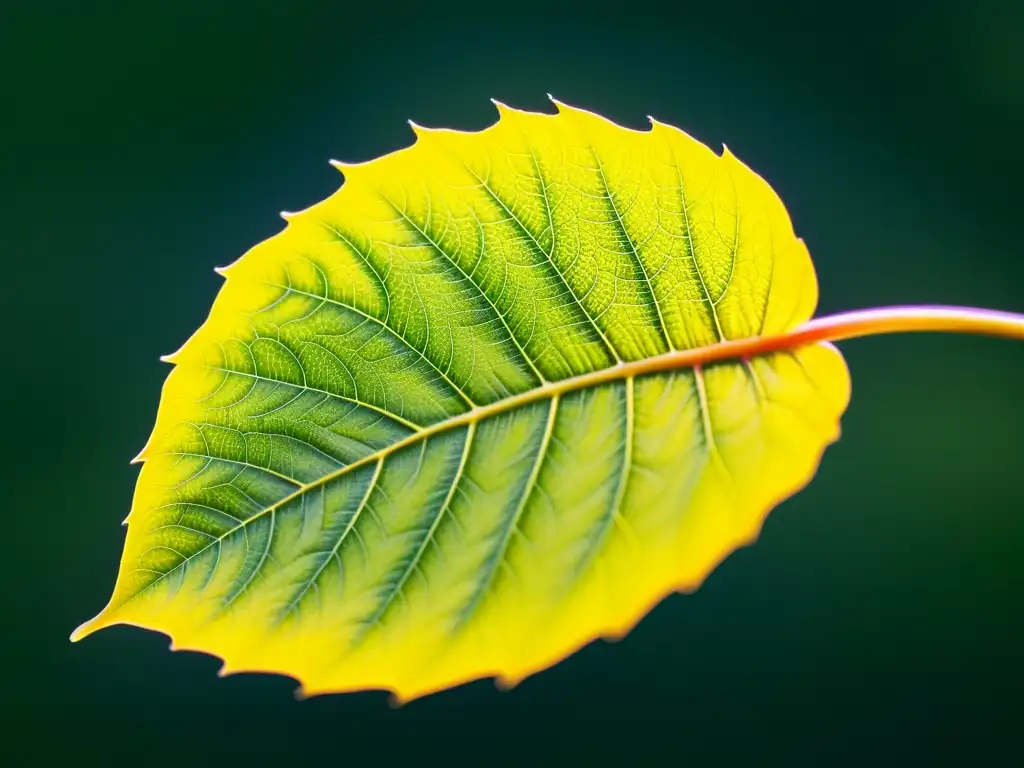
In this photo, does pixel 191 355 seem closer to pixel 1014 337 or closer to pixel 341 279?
pixel 341 279

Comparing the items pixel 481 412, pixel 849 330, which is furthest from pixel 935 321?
pixel 481 412

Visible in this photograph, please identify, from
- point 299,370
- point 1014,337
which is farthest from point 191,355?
point 1014,337

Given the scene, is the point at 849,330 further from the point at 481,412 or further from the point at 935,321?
the point at 481,412

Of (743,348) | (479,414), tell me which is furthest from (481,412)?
(743,348)

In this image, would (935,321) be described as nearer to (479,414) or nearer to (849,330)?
(849,330)

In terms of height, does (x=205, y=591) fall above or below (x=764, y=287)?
below
